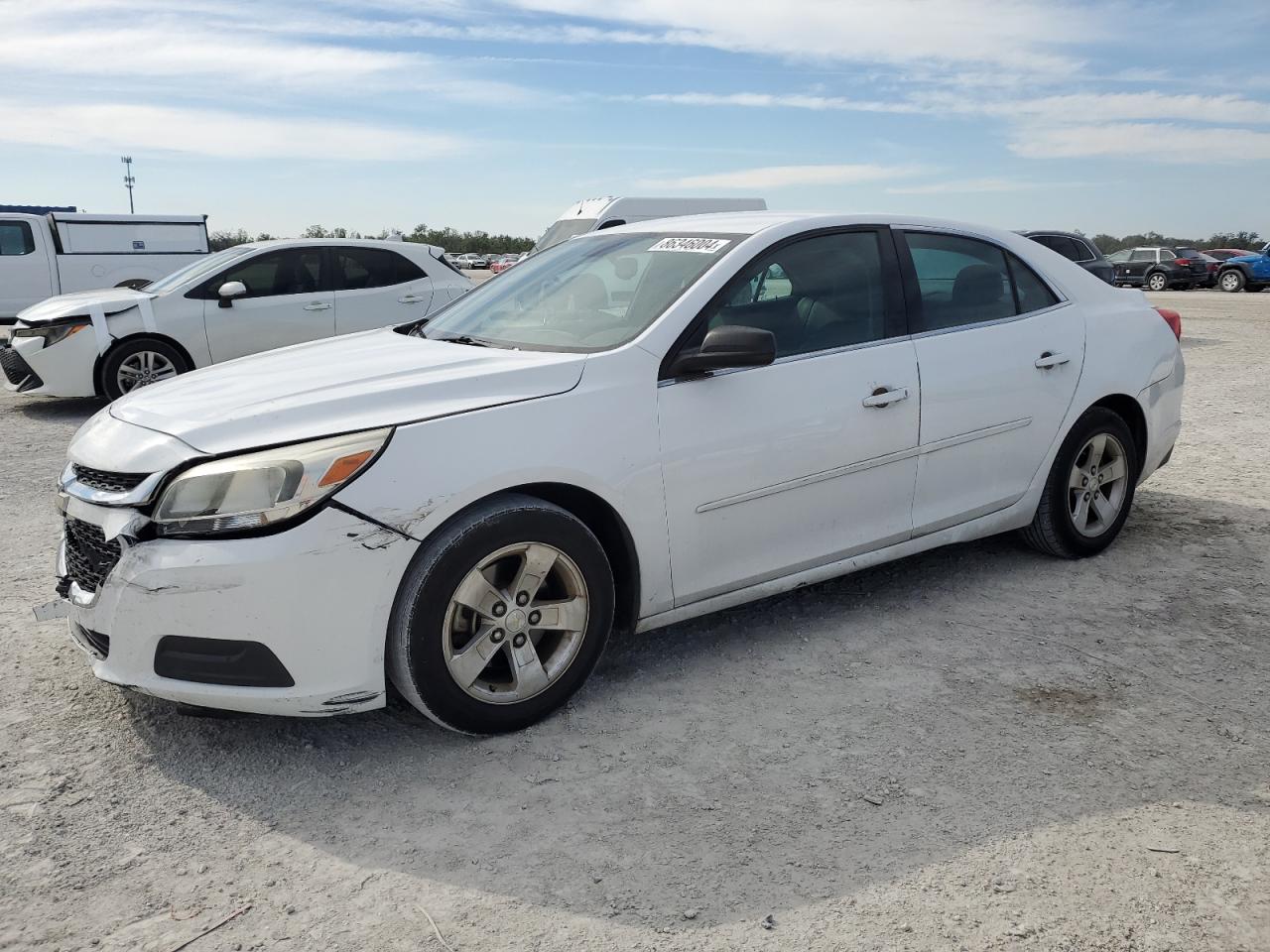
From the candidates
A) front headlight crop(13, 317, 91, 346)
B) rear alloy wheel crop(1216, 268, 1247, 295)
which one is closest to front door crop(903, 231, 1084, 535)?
front headlight crop(13, 317, 91, 346)

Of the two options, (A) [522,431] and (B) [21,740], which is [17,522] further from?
(A) [522,431]

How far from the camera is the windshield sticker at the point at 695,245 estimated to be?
12.9ft

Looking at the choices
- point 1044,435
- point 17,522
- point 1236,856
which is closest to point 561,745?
point 1236,856

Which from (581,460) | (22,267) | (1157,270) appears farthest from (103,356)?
(1157,270)

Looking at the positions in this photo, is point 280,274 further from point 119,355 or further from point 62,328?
point 62,328

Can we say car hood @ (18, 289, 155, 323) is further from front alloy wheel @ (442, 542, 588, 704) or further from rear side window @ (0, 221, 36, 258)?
front alloy wheel @ (442, 542, 588, 704)

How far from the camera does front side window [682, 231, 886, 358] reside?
3.84 meters

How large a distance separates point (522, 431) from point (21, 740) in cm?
179

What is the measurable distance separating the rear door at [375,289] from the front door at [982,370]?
6819mm

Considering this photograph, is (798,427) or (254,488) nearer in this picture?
(254,488)

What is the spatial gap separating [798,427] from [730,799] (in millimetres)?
1363

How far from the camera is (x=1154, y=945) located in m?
2.36

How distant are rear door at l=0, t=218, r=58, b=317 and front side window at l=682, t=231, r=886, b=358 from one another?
602 inches

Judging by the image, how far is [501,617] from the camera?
324cm
